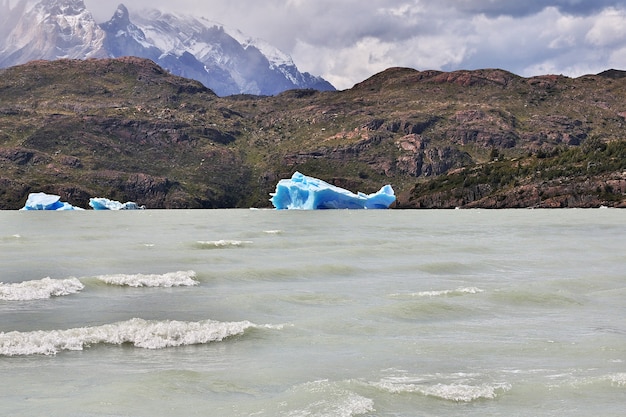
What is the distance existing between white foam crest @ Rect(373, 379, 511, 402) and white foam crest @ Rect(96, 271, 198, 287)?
17.8 m

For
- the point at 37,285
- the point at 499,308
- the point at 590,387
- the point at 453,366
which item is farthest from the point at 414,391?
the point at 37,285

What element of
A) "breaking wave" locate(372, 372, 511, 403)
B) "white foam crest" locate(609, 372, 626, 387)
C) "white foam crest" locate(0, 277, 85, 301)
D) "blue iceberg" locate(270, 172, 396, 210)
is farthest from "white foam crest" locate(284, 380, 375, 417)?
"blue iceberg" locate(270, 172, 396, 210)

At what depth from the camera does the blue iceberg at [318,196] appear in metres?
156

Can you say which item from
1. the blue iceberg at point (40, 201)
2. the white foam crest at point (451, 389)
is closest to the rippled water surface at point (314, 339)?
the white foam crest at point (451, 389)

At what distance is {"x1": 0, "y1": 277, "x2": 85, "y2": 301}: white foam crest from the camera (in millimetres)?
27688

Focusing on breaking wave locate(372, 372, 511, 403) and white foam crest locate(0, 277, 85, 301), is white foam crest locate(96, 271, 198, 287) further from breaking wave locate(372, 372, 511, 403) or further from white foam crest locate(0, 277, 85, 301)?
breaking wave locate(372, 372, 511, 403)

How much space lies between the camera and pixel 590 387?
15.6 metres

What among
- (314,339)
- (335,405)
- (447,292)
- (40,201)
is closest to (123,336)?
(314,339)

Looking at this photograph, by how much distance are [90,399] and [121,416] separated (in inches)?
49.9

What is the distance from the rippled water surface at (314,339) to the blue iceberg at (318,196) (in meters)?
115

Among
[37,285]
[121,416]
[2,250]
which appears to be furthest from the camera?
[2,250]

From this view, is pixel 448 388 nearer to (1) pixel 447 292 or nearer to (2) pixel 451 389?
(2) pixel 451 389

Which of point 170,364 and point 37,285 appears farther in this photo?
point 37,285

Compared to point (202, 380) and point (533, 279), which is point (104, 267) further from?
point (202, 380)
